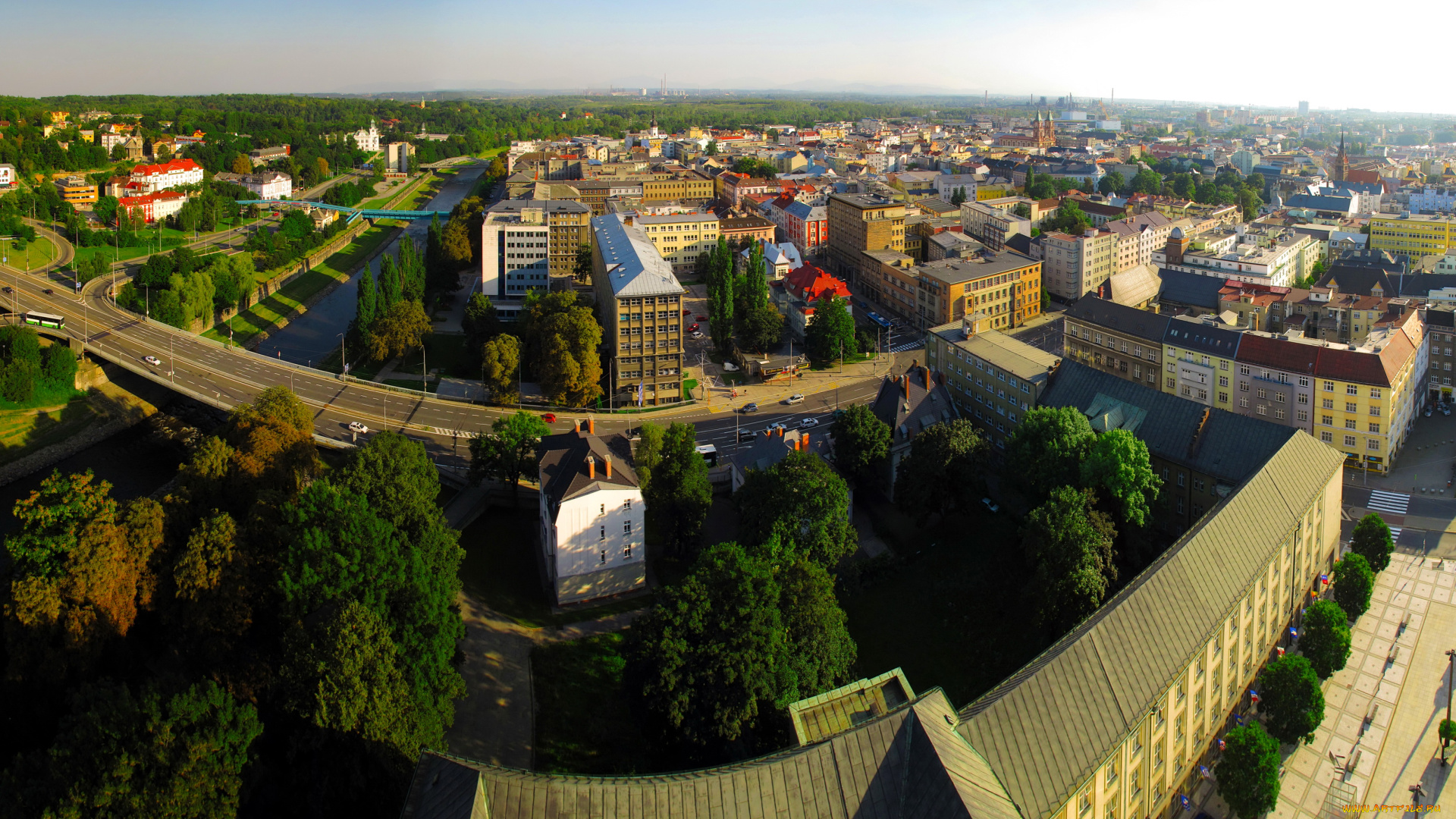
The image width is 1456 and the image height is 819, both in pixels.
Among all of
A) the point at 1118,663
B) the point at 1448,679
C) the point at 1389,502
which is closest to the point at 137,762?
the point at 1118,663

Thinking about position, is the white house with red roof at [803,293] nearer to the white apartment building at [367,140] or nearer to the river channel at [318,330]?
the river channel at [318,330]

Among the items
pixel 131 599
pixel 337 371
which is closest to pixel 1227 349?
pixel 131 599

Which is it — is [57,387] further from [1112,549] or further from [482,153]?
[482,153]

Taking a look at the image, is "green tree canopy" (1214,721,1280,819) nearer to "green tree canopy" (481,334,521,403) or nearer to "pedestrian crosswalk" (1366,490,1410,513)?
"pedestrian crosswalk" (1366,490,1410,513)

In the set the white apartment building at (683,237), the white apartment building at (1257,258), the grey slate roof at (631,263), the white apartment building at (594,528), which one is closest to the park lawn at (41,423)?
the grey slate roof at (631,263)

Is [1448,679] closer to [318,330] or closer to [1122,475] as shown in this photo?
[1122,475]

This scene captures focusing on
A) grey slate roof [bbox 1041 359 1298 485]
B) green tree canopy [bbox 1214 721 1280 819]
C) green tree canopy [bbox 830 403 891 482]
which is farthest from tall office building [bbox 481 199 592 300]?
green tree canopy [bbox 1214 721 1280 819]

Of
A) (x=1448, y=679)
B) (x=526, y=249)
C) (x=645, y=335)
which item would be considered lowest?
(x=1448, y=679)
